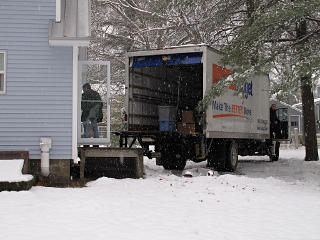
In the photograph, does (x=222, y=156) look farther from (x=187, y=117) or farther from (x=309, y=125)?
(x=309, y=125)

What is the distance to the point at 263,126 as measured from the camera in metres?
18.0

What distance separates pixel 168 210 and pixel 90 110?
19.4ft

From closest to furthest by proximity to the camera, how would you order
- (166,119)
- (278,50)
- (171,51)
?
(278,50), (171,51), (166,119)

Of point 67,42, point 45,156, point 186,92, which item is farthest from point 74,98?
point 186,92

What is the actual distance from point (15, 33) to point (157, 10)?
5.60m

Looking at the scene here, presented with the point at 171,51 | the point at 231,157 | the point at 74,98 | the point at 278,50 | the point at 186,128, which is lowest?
the point at 231,157

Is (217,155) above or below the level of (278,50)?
below

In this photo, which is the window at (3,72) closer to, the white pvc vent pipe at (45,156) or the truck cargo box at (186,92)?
the white pvc vent pipe at (45,156)

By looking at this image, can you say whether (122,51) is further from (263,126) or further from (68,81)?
→ (68,81)

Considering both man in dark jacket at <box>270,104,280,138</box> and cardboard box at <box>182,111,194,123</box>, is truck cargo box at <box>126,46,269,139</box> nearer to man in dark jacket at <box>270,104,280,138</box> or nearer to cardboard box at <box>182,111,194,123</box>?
cardboard box at <box>182,111,194,123</box>

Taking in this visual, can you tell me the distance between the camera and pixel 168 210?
8.20m

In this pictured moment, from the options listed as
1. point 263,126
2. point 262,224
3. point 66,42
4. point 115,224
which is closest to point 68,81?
point 66,42

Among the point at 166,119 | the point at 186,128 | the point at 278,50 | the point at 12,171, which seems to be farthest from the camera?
the point at 186,128

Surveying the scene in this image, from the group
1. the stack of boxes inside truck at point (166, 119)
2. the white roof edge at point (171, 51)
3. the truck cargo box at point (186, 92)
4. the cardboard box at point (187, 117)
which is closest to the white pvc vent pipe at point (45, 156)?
the truck cargo box at point (186, 92)
